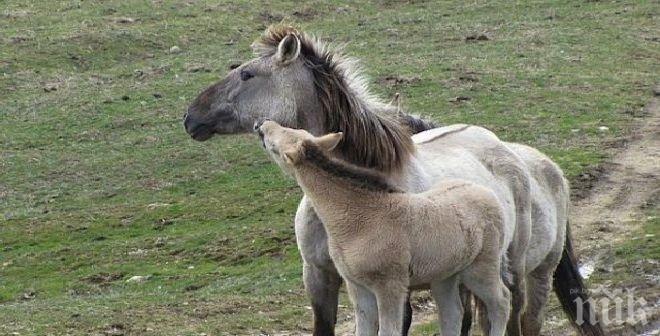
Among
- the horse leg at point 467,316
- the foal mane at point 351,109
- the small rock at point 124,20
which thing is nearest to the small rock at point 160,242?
the horse leg at point 467,316

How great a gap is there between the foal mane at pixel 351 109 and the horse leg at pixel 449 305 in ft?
3.07

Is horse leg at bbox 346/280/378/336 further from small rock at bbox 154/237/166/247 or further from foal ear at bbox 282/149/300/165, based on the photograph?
small rock at bbox 154/237/166/247

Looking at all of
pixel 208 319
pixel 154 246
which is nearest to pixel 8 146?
pixel 154 246

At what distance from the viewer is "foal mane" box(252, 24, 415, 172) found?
27.8ft

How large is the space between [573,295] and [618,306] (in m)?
1.32

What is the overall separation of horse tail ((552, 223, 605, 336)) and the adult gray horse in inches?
35.2

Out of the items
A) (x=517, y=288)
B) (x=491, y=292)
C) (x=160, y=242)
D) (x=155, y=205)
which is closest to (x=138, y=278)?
(x=160, y=242)

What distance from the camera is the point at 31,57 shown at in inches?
1131

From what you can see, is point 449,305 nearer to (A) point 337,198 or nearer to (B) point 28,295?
(A) point 337,198

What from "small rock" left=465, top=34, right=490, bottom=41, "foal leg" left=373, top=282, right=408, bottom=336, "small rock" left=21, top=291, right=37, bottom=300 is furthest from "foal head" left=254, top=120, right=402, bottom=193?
"small rock" left=465, top=34, right=490, bottom=41

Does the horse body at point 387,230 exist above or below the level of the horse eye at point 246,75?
below

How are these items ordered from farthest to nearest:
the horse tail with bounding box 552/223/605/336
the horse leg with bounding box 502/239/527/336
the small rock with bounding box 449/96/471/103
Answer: the small rock with bounding box 449/96/471/103 < the horse tail with bounding box 552/223/605/336 < the horse leg with bounding box 502/239/527/336

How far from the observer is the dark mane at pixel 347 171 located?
7.24 m

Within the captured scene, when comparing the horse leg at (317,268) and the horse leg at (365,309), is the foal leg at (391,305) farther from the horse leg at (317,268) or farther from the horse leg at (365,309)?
the horse leg at (317,268)
